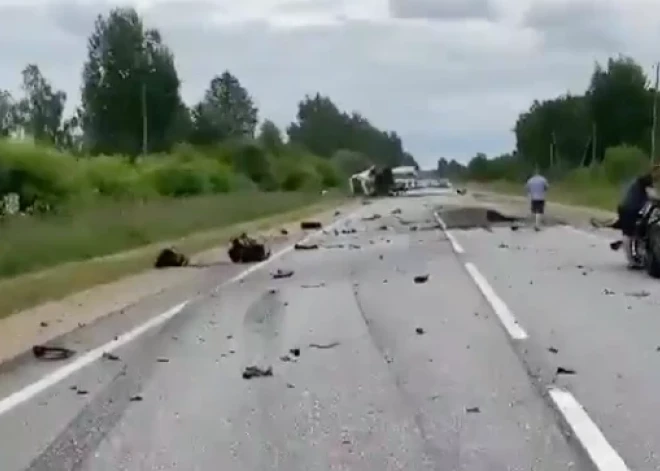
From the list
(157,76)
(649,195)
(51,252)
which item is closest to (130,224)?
(51,252)

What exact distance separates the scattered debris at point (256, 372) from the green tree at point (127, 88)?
98.9m

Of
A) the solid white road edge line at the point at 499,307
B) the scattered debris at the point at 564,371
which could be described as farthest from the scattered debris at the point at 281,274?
the scattered debris at the point at 564,371

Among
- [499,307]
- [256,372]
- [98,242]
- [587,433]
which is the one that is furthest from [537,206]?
[587,433]

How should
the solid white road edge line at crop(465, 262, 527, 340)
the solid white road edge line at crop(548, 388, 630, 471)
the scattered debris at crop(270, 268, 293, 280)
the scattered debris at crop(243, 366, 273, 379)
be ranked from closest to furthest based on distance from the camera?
the solid white road edge line at crop(548, 388, 630, 471), the scattered debris at crop(243, 366, 273, 379), the solid white road edge line at crop(465, 262, 527, 340), the scattered debris at crop(270, 268, 293, 280)

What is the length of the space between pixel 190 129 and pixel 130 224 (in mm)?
87288

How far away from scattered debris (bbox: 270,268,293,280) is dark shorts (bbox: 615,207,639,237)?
5.85m

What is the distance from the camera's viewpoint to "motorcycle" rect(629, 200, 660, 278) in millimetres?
22688

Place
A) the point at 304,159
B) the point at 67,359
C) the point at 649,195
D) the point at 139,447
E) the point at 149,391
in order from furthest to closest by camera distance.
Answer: the point at 304,159, the point at 649,195, the point at 67,359, the point at 149,391, the point at 139,447

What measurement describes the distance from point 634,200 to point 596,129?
325 feet

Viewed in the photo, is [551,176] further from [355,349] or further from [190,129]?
[355,349]

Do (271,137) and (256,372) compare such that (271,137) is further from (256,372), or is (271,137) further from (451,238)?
(256,372)

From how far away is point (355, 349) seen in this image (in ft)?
45.1

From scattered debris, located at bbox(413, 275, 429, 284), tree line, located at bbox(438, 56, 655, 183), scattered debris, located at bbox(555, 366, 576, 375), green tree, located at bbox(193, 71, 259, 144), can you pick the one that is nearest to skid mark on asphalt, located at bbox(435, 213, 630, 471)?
scattered debris, located at bbox(555, 366, 576, 375)

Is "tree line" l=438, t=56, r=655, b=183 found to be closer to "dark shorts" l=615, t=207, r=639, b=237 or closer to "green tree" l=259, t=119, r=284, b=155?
"green tree" l=259, t=119, r=284, b=155
